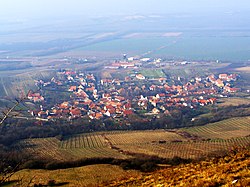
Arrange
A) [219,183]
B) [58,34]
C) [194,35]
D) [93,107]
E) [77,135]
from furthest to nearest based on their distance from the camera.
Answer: [58,34] → [194,35] → [93,107] → [77,135] → [219,183]

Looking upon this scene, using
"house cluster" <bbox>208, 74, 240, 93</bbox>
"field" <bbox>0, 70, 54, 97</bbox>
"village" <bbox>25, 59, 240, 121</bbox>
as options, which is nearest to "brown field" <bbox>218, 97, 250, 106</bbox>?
"village" <bbox>25, 59, 240, 121</bbox>

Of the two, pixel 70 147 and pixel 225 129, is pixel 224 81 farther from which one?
pixel 70 147

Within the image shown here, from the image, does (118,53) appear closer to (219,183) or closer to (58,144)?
(58,144)

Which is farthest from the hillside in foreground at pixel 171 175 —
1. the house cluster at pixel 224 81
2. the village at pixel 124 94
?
the house cluster at pixel 224 81

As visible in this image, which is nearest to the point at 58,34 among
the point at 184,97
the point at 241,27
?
the point at 241,27

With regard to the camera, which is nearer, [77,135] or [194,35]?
[77,135]

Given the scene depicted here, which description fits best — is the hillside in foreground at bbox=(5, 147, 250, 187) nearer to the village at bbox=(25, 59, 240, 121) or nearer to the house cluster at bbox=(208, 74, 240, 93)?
the village at bbox=(25, 59, 240, 121)

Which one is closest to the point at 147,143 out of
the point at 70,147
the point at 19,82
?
the point at 70,147
